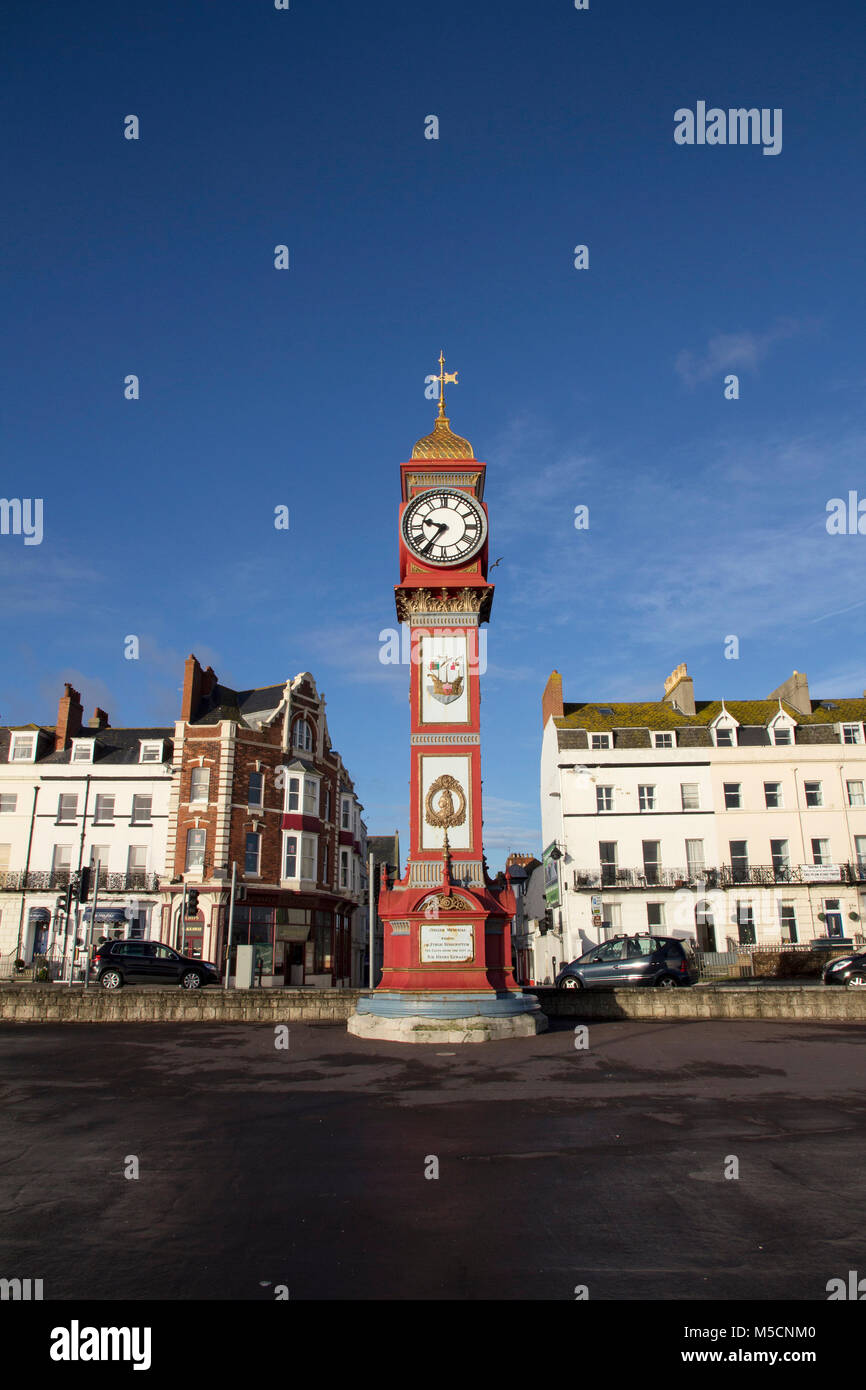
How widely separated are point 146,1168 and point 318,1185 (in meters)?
1.92

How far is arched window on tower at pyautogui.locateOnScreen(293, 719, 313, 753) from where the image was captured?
161ft

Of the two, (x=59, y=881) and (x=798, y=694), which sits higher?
(x=798, y=694)

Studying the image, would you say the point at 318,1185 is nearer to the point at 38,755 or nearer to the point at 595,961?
the point at 595,961

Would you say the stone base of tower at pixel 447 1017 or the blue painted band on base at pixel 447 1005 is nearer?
the stone base of tower at pixel 447 1017

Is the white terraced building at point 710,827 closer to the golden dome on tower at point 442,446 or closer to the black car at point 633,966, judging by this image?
the black car at point 633,966

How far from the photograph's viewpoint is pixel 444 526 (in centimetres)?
2536

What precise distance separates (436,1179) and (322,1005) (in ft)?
53.9

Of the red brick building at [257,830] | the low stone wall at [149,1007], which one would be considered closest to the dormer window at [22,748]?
the red brick building at [257,830]

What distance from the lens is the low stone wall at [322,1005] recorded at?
899 inches

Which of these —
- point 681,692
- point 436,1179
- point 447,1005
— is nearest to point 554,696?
point 681,692

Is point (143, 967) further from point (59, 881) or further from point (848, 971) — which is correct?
point (848, 971)

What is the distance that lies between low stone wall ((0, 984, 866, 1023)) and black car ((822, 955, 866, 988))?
17.8 ft

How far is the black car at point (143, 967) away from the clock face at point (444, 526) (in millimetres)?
17054

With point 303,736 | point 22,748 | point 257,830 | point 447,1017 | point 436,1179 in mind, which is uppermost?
point 303,736
